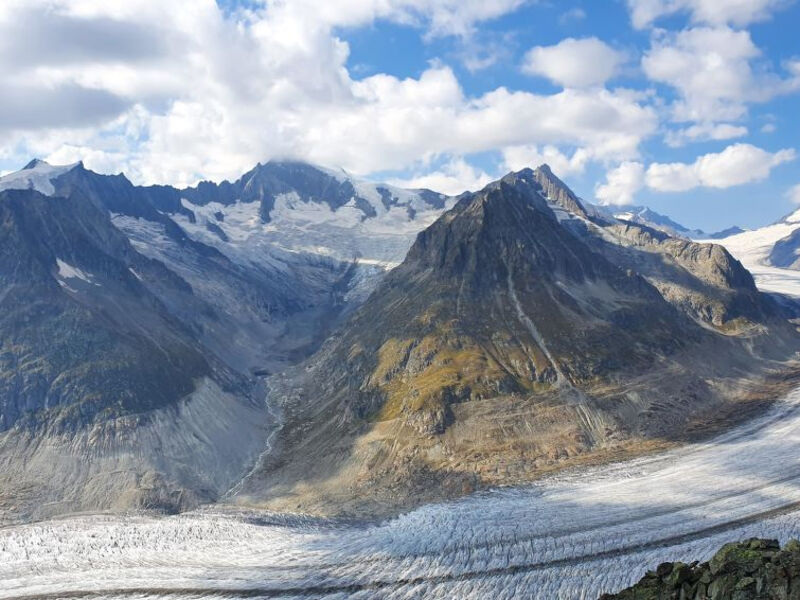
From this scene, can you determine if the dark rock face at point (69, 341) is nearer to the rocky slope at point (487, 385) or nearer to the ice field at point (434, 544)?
the rocky slope at point (487, 385)

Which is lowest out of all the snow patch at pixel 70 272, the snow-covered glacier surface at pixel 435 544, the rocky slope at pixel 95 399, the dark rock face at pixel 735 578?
the snow-covered glacier surface at pixel 435 544

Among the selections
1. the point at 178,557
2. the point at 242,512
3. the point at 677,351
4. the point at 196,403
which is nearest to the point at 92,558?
the point at 178,557

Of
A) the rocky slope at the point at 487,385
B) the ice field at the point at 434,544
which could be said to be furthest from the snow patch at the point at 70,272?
the ice field at the point at 434,544

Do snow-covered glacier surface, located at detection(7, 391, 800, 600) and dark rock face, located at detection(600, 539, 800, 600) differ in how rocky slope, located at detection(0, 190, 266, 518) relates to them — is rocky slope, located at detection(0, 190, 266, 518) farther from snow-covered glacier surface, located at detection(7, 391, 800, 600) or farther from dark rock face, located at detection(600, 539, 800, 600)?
dark rock face, located at detection(600, 539, 800, 600)

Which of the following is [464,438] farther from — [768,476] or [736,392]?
[736,392]

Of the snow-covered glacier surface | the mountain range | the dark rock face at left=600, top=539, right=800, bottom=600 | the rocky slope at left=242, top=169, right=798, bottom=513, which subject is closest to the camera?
the dark rock face at left=600, top=539, right=800, bottom=600

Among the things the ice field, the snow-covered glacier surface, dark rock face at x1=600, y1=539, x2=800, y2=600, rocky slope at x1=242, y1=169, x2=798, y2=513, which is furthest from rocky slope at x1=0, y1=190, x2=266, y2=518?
dark rock face at x1=600, y1=539, x2=800, y2=600

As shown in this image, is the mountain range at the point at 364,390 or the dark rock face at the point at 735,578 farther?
the mountain range at the point at 364,390
